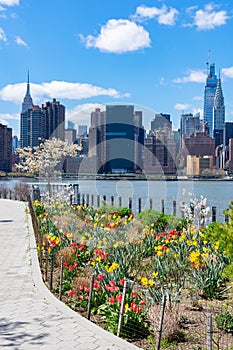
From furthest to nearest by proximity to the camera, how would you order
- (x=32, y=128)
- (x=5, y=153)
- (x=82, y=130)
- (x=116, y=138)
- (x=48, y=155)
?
(x=5, y=153)
(x=32, y=128)
(x=48, y=155)
(x=82, y=130)
(x=116, y=138)

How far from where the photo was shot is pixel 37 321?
488 cm

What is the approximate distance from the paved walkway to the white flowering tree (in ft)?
53.9

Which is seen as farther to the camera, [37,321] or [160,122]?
[160,122]

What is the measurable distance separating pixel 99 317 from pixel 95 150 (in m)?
18.9

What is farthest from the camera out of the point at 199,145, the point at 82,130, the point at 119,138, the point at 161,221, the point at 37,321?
the point at 199,145

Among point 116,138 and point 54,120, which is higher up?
point 54,120

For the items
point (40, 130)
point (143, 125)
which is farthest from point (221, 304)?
point (40, 130)

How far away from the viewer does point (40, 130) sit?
95.8 feet

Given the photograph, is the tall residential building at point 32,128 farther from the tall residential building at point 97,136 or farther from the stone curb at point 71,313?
the stone curb at point 71,313

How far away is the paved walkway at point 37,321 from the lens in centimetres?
415

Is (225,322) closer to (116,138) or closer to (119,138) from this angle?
Result: (119,138)

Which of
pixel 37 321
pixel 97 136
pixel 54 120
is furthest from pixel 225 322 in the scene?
pixel 54 120

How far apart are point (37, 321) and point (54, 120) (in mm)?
24328

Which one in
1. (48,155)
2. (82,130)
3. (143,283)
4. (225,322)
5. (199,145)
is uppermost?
(199,145)
